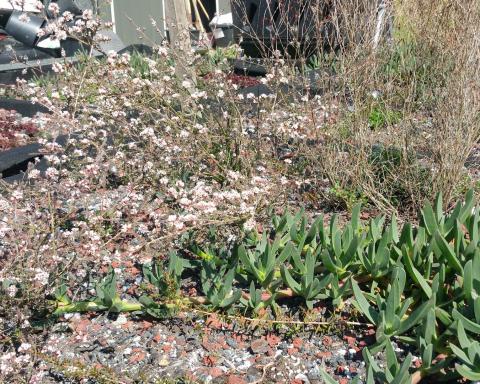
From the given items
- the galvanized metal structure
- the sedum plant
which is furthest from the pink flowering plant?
the galvanized metal structure

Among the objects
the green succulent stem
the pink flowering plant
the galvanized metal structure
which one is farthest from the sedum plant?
the galvanized metal structure

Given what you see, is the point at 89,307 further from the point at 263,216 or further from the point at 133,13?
the point at 133,13

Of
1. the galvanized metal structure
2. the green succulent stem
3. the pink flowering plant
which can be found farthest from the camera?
the galvanized metal structure

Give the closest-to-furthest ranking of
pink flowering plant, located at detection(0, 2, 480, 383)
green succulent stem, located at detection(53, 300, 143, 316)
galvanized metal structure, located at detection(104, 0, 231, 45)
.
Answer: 1. pink flowering plant, located at detection(0, 2, 480, 383)
2. green succulent stem, located at detection(53, 300, 143, 316)
3. galvanized metal structure, located at detection(104, 0, 231, 45)

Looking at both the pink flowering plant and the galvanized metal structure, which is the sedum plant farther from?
the galvanized metal structure

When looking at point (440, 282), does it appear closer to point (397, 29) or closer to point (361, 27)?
point (361, 27)

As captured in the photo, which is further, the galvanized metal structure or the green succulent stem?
the galvanized metal structure

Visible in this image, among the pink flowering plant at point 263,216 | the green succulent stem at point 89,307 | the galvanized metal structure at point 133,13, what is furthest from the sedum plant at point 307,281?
the galvanized metal structure at point 133,13

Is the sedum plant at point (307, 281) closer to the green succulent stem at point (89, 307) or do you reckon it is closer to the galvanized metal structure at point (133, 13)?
the green succulent stem at point (89, 307)

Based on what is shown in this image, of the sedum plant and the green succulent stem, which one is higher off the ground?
the sedum plant

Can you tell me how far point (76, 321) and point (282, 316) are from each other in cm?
94

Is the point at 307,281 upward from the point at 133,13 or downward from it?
upward

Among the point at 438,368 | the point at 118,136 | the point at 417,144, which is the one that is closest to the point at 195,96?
the point at 118,136

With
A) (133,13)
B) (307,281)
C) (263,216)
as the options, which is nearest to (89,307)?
(307,281)
